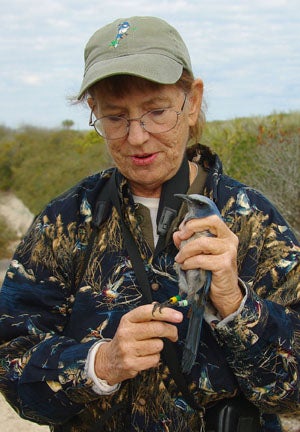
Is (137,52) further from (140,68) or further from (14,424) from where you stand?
(14,424)

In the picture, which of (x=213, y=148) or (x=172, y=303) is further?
(x=213, y=148)

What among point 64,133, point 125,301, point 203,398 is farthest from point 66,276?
point 64,133

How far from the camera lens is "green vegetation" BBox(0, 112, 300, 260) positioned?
33.5 feet

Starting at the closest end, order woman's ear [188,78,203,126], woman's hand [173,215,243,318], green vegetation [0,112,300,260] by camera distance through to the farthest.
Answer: woman's hand [173,215,243,318] → woman's ear [188,78,203,126] → green vegetation [0,112,300,260]

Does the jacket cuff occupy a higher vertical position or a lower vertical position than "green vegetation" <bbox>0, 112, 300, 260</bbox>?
higher

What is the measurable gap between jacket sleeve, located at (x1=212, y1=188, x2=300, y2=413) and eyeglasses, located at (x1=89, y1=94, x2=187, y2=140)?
422 millimetres

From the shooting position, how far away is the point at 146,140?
88.3 inches

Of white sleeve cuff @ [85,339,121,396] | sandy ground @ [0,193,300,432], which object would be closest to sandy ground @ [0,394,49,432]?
sandy ground @ [0,193,300,432]

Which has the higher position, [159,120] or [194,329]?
[159,120]

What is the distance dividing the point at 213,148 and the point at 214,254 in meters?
10.1

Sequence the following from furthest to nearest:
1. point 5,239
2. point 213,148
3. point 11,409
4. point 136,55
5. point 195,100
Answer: point 5,239 < point 213,148 < point 11,409 < point 195,100 < point 136,55

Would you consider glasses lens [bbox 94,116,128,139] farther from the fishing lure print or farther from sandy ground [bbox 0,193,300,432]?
sandy ground [bbox 0,193,300,432]

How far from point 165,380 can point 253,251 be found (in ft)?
2.02

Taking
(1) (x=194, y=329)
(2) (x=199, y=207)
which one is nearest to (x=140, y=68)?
(2) (x=199, y=207)
